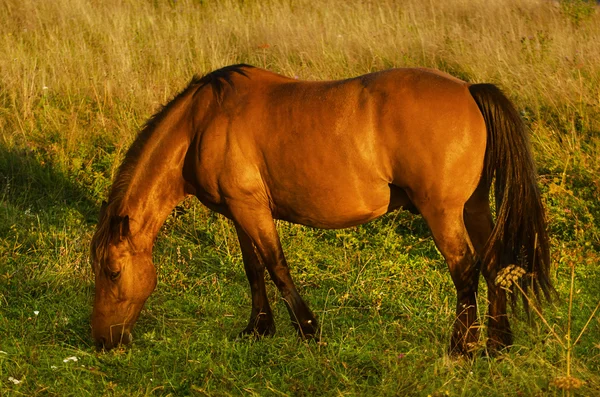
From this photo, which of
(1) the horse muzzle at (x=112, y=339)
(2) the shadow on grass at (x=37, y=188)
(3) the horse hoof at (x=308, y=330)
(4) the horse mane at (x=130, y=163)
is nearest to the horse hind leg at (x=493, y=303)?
(3) the horse hoof at (x=308, y=330)

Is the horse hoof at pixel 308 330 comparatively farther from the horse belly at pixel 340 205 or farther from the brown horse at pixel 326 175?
the horse belly at pixel 340 205

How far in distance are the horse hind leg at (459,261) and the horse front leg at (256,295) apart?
1119mm

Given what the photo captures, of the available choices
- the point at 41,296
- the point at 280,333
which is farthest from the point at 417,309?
the point at 41,296

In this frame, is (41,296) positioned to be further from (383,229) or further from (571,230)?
(571,230)

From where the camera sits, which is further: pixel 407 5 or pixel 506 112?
pixel 407 5

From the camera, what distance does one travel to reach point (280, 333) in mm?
4801

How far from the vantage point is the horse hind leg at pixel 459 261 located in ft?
13.5

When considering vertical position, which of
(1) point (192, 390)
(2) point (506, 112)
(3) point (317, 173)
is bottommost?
(1) point (192, 390)

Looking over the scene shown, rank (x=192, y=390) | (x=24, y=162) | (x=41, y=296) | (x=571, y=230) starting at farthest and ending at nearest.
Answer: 1. (x=24, y=162)
2. (x=571, y=230)
3. (x=41, y=296)
4. (x=192, y=390)

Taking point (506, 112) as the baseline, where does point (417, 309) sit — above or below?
below

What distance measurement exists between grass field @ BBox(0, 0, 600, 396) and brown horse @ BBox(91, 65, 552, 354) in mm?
310

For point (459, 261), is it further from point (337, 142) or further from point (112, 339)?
point (112, 339)

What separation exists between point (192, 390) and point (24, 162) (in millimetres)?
3913

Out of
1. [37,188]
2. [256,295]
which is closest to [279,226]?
[256,295]
